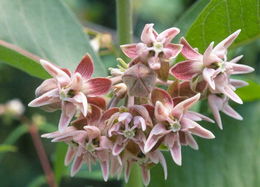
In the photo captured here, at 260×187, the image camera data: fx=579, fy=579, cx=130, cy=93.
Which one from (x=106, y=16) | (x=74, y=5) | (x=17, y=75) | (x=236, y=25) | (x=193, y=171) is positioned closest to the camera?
(x=236, y=25)

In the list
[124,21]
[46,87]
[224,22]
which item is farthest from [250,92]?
[46,87]

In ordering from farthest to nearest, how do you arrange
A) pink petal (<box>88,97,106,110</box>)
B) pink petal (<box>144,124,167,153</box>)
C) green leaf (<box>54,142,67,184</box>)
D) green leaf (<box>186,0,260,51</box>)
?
green leaf (<box>54,142,67,184</box>), green leaf (<box>186,0,260,51</box>), pink petal (<box>88,97,106,110</box>), pink petal (<box>144,124,167,153</box>)

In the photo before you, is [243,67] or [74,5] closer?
[243,67]

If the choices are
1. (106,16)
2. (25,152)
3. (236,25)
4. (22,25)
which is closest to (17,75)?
(25,152)

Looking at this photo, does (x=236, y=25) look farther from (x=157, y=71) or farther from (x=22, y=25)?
(x=22, y=25)

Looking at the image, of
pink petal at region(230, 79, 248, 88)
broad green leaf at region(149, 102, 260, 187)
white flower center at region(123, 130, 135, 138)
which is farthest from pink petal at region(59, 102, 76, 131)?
broad green leaf at region(149, 102, 260, 187)

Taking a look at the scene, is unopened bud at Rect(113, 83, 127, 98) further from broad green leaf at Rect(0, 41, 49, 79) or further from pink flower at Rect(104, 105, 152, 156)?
broad green leaf at Rect(0, 41, 49, 79)

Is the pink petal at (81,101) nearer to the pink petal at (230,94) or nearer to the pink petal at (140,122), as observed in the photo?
the pink petal at (140,122)
